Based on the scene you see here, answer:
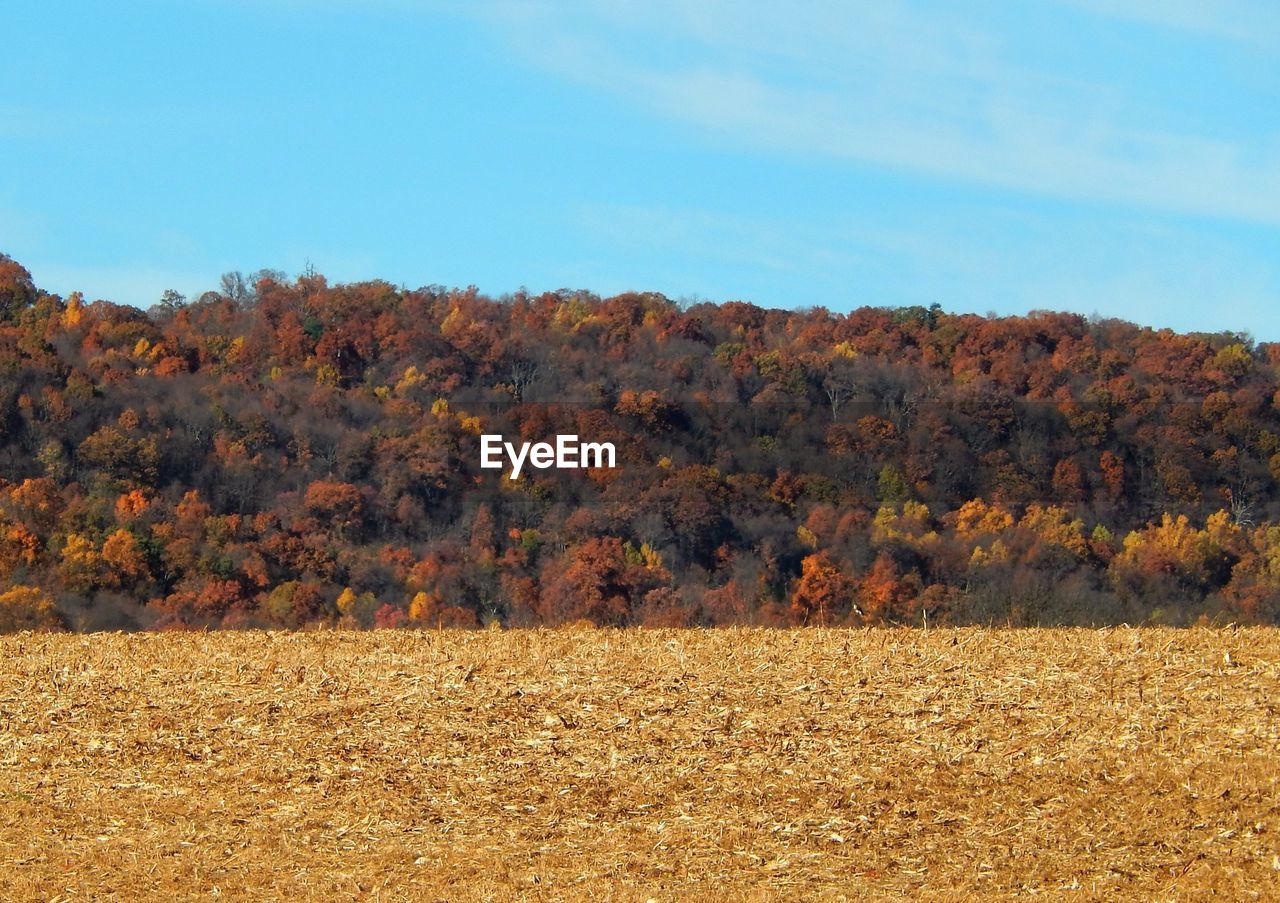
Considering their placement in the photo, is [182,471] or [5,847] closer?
[5,847]

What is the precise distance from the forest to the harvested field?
764 cm

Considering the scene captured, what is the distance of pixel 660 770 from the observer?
9281 millimetres

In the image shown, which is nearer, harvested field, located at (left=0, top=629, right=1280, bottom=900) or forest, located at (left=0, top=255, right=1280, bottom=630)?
harvested field, located at (left=0, top=629, right=1280, bottom=900)

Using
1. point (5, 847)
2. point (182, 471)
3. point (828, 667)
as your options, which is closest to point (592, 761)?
point (828, 667)

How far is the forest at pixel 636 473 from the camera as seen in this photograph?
27.1 m

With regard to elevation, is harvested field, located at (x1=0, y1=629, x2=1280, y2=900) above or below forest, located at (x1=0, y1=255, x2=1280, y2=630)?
below

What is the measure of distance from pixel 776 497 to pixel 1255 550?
9555mm

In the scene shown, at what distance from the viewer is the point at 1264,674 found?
1041 cm

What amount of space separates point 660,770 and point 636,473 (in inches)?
938

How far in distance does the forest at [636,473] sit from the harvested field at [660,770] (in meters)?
7.64

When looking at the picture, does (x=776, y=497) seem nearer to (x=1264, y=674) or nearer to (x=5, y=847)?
(x=1264, y=674)

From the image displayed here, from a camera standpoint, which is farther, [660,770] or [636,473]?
[636,473]

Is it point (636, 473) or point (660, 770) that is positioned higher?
point (636, 473)

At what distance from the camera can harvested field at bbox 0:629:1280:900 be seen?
25.7 ft
